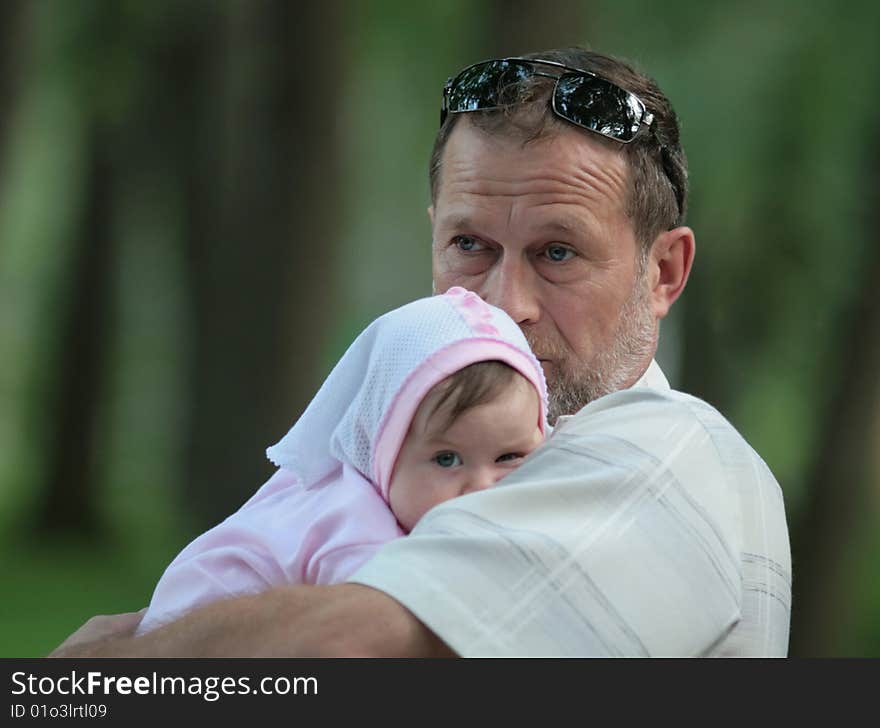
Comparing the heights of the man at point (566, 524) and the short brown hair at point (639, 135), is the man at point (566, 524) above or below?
below

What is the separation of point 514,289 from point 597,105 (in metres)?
0.53

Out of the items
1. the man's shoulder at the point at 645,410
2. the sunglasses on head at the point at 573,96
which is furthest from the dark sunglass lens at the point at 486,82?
the man's shoulder at the point at 645,410

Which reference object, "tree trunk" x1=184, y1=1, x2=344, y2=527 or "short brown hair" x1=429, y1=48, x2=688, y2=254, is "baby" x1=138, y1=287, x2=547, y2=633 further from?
"tree trunk" x1=184, y1=1, x2=344, y2=527

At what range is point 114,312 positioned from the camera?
11641 millimetres

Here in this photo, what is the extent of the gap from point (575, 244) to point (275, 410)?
204 inches

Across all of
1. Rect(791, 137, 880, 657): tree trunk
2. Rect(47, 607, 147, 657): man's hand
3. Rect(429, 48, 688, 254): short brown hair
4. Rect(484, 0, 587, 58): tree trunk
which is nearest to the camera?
Rect(47, 607, 147, 657): man's hand

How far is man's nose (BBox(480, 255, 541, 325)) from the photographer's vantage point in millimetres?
3176

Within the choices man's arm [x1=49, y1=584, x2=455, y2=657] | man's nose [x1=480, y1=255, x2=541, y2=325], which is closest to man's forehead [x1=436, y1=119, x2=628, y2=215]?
man's nose [x1=480, y1=255, x2=541, y2=325]

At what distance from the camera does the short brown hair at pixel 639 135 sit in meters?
3.28

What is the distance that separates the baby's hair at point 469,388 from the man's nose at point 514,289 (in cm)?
80

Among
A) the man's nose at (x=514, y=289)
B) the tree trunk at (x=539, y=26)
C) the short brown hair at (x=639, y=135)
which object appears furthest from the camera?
the tree trunk at (x=539, y=26)

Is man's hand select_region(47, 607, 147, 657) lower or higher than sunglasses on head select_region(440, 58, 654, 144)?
lower

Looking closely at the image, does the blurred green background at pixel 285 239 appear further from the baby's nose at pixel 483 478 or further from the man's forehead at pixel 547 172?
the baby's nose at pixel 483 478

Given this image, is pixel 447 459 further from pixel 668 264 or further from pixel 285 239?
pixel 285 239
